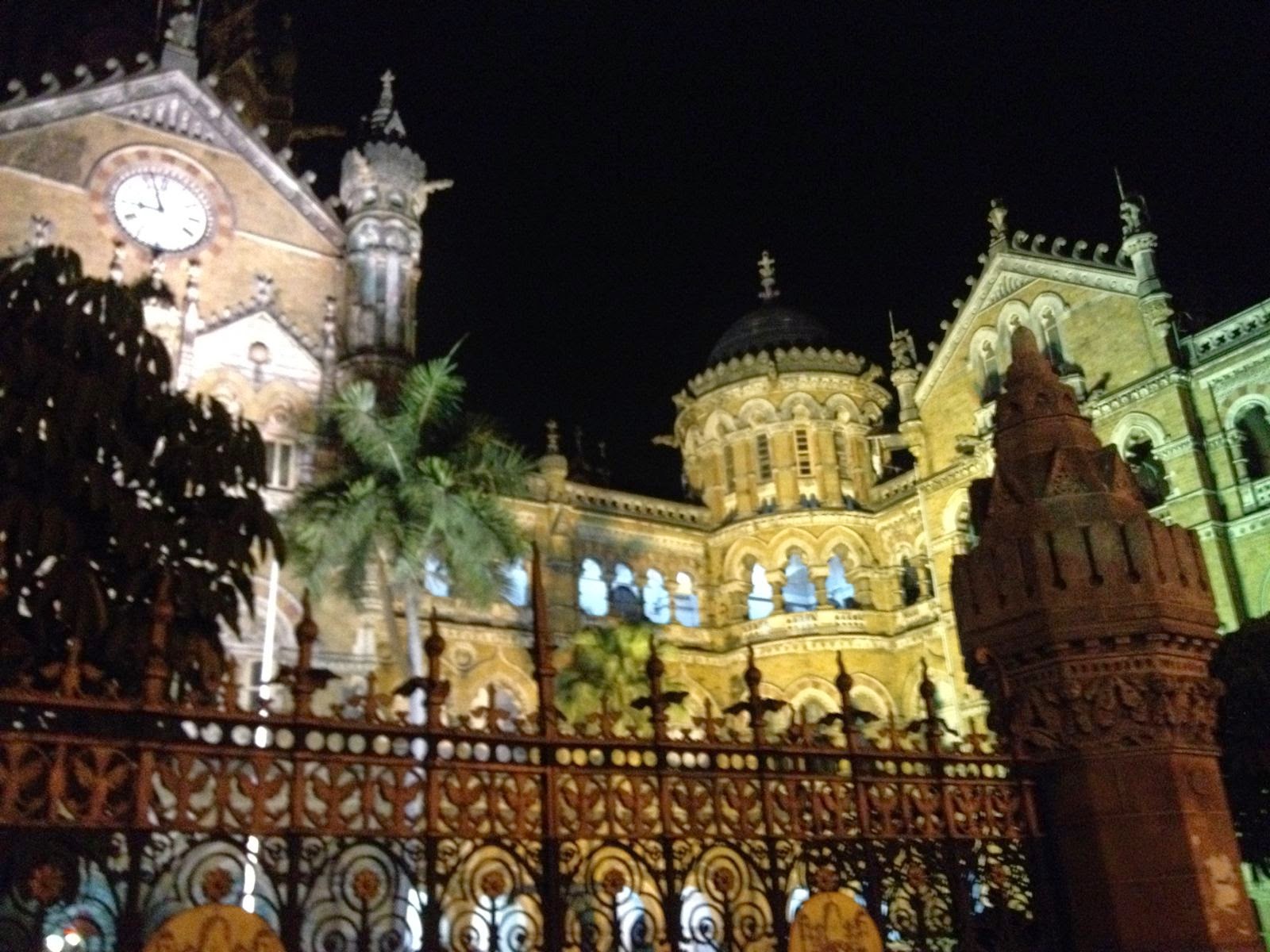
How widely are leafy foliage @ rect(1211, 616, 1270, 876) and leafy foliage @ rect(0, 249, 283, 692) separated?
11732 millimetres

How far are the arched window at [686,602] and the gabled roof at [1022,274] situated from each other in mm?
9436

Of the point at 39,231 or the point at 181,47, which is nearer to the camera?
the point at 39,231

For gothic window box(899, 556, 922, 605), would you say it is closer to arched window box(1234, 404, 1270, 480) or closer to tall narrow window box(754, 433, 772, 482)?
tall narrow window box(754, 433, 772, 482)

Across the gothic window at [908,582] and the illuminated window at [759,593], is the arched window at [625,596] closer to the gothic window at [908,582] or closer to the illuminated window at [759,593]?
the illuminated window at [759,593]

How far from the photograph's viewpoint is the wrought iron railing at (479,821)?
5.11 meters

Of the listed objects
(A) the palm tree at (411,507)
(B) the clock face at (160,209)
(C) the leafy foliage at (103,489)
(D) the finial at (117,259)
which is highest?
(B) the clock face at (160,209)

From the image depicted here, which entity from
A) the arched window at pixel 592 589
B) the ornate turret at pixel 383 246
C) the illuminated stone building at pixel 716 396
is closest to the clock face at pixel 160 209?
the illuminated stone building at pixel 716 396

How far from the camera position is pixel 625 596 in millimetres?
35094

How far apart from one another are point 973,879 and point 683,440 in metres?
32.8

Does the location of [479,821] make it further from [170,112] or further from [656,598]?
[656,598]

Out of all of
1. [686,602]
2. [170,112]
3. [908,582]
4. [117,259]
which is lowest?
[908,582]

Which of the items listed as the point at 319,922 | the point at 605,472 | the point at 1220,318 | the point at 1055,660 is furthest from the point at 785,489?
the point at 319,922

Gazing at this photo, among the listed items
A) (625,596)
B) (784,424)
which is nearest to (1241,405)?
(784,424)

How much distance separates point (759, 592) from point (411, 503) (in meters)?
15.8
